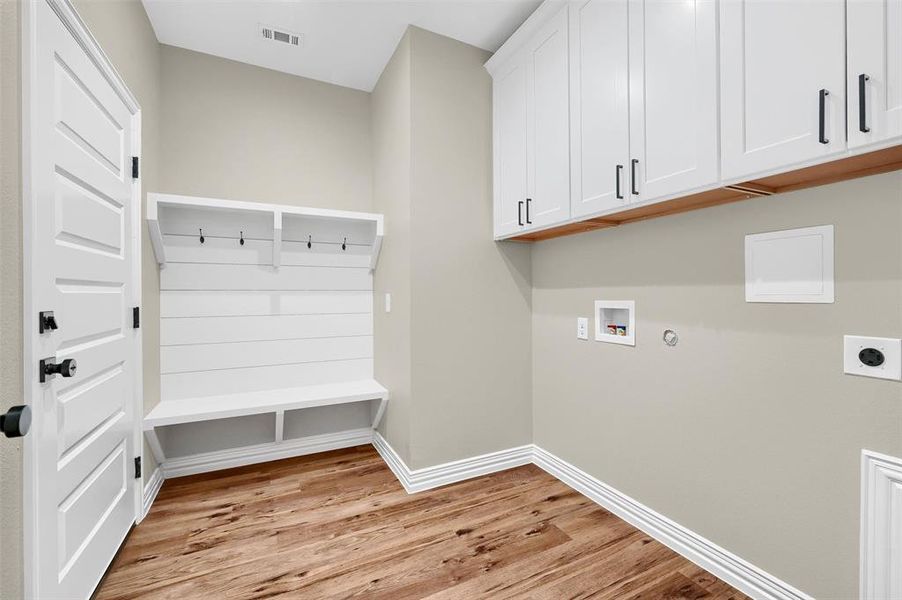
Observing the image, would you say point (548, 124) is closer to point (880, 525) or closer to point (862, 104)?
point (862, 104)

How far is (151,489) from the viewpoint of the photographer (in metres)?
2.23

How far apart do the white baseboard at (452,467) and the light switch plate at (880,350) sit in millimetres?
1798

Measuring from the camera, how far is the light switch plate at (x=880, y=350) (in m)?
1.17

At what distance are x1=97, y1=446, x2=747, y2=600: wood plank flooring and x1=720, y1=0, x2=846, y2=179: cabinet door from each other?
63.5 inches

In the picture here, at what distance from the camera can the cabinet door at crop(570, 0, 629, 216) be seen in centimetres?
172

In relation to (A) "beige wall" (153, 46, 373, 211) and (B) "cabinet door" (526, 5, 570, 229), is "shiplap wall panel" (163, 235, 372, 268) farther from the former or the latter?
(B) "cabinet door" (526, 5, 570, 229)

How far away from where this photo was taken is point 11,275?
1061 millimetres

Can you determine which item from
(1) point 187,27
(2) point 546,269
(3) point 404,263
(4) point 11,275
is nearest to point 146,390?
(4) point 11,275

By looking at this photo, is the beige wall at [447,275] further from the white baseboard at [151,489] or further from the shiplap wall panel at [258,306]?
the white baseboard at [151,489]

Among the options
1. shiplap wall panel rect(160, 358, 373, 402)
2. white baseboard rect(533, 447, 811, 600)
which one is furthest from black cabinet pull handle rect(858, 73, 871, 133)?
shiplap wall panel rect(160, 358, 373, 402)

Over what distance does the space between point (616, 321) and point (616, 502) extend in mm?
938

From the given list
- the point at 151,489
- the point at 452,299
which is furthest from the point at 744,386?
the point at 151,489

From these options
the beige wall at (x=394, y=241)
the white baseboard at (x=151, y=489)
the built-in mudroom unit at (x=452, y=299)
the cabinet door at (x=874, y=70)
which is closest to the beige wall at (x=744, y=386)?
the built-in mudroom unit at (x=452, y=299)

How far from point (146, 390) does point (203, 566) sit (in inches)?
39.3
